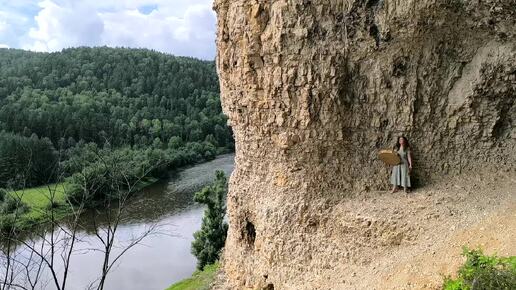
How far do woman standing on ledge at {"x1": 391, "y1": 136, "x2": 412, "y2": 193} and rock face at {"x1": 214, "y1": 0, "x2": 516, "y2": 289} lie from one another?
0.26 meters

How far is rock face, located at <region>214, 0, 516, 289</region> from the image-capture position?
993 cm

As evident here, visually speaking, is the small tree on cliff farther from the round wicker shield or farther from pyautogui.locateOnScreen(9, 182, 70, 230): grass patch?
the round wicker shield

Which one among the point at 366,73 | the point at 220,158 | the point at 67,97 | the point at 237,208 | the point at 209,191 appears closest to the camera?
the point at 366,73

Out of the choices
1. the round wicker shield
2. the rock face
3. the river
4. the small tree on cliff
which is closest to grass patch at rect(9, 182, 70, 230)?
the river

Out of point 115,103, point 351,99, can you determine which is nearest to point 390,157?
point 351,99

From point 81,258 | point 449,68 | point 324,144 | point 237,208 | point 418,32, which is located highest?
point 418,32

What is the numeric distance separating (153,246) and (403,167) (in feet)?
81.9

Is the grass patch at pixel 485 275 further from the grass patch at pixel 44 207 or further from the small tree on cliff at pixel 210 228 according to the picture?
the small tree on cliff at pixel 210 228

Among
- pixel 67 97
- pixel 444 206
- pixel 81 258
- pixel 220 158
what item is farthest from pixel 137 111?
pixel 444 206

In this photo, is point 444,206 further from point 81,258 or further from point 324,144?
point 81,258

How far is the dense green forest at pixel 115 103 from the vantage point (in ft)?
195

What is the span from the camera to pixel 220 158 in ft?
217

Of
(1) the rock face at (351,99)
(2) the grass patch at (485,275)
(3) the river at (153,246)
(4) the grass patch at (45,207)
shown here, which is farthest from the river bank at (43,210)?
(2) the grass patch at (485,275)

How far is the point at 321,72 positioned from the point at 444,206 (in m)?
3.87
